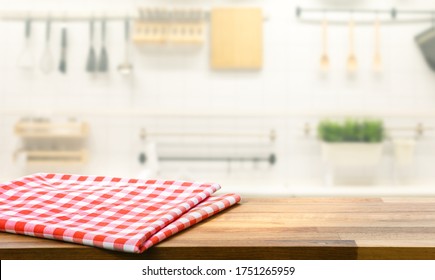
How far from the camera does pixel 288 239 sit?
2.36 ft

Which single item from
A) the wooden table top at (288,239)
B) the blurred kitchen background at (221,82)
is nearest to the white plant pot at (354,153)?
the blurred kitchen background at (221,82)

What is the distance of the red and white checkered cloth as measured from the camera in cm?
70

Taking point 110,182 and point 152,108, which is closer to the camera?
point 110,182

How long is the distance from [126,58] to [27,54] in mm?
502

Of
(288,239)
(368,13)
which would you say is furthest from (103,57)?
(288,239)

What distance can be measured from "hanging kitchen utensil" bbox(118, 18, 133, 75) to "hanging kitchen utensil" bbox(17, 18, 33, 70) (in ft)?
1.51

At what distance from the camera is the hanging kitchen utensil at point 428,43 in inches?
111

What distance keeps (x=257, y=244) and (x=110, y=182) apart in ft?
1.31

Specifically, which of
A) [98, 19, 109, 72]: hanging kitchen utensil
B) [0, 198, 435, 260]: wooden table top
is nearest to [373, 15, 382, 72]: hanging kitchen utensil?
[98, 19, 109, 72]: hanging kitchen utensil

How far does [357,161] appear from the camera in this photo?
9.31 ft

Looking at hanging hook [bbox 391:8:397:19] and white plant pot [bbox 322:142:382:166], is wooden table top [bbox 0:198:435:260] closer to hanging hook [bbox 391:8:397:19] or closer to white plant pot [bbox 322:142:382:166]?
white plant pot [bbox 322:142:382:166]

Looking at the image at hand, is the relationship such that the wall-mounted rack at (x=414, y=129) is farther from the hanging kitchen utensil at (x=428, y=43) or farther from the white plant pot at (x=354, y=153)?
the hanging kitchen utensil at (x=428, y=43)
